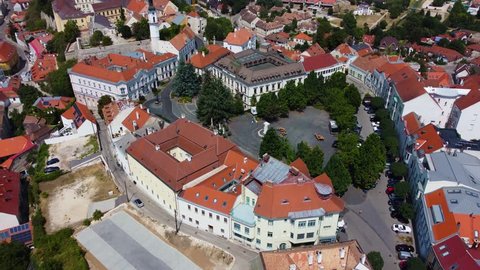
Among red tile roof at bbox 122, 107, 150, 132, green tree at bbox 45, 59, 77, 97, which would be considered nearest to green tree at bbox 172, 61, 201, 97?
red tile roof at bbox 122, 107, 150, 132

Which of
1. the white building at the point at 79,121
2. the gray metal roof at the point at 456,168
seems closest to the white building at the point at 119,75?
the white building at the point at 79,121

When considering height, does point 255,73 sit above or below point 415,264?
above

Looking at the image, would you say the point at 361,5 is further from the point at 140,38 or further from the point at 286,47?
the point at 140,38

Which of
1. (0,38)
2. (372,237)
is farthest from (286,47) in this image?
(0,38)

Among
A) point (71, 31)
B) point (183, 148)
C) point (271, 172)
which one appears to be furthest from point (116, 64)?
point (271, 172)

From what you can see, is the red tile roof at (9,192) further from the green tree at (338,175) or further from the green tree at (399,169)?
the green tree at (399,169)

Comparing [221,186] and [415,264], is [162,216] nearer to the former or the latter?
[221,186]
